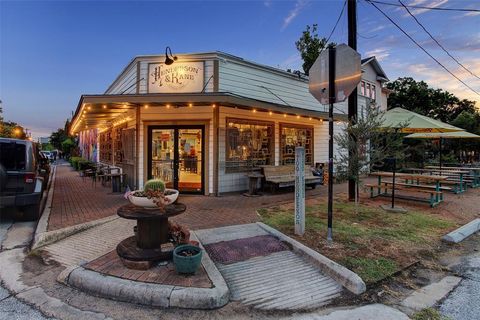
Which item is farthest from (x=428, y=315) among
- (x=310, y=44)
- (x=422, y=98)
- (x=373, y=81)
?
(x=422, y=98)

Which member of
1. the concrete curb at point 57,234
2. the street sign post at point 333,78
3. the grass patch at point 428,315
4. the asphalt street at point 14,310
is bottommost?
the grass patch at point 428,315

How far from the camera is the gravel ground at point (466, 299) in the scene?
3.01 meters

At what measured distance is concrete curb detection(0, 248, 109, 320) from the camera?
2912mm

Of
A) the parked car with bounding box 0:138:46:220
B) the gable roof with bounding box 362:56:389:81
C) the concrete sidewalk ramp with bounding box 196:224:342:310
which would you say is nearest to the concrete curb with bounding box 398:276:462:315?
the concrete sidewalk ramp with bounding box 196:224:342:310

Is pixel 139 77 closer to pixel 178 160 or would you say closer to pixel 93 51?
pixel 178 160

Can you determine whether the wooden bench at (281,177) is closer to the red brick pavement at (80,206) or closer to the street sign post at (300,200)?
the street sign post at (300,200)

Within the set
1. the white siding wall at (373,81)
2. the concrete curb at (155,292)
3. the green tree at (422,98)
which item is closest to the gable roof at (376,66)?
the white siding wall at (373,81)

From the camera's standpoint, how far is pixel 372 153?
6.57 meters

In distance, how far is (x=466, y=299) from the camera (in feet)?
10.9

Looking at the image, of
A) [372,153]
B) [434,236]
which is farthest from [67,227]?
[434,236]

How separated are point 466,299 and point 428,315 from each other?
2.60ft

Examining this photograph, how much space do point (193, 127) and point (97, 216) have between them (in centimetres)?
411

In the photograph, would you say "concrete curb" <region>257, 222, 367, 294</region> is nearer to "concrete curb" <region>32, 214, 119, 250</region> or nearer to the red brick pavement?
"concrete curb" <region>32, 214, 119, 250</region>

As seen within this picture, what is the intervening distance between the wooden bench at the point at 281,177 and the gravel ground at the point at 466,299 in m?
6.07
